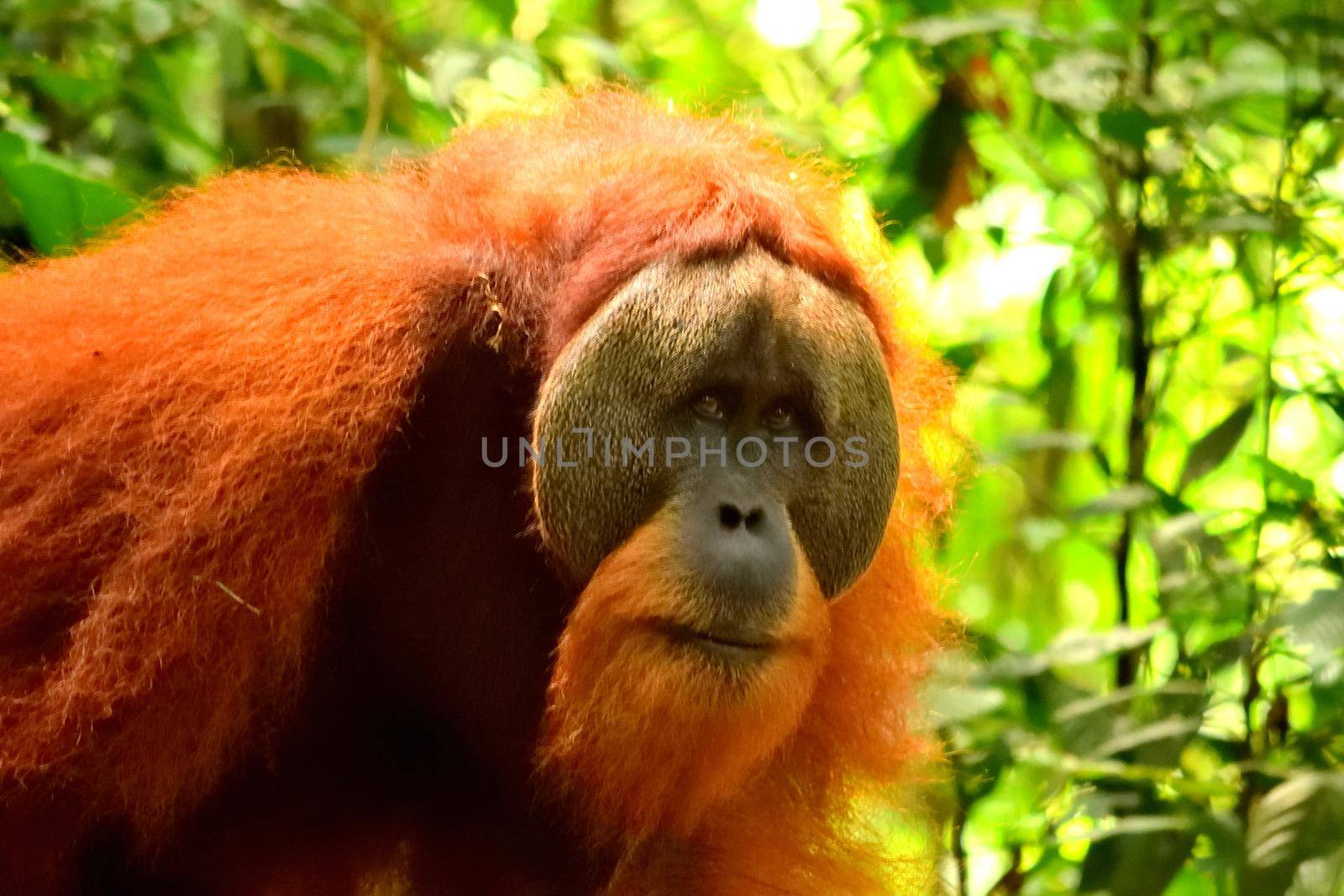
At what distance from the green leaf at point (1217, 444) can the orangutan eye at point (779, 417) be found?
1.24m

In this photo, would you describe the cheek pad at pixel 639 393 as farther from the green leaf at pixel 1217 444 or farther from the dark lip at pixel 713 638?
the green leaf at pixel 1217 444

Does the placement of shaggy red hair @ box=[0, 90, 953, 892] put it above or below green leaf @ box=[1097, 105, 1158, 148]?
below

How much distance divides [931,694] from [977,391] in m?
1.52

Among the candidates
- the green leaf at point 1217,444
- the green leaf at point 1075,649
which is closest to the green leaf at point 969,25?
the green leaf at point 1217,444

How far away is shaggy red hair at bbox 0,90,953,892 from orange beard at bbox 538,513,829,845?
5 cm

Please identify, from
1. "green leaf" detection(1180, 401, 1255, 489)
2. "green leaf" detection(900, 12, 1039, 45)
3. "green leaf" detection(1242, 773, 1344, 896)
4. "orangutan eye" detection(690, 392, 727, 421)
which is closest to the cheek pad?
"orangutan eye" detection(690, 392, 727, 421)

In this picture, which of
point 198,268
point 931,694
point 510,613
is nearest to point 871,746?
point 931,694

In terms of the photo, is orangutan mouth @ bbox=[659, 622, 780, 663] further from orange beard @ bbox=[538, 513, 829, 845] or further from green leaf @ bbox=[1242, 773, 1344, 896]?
green leaf @ bbox=[1242, 773, 1344, 896]

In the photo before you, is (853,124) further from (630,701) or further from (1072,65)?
(630,701)

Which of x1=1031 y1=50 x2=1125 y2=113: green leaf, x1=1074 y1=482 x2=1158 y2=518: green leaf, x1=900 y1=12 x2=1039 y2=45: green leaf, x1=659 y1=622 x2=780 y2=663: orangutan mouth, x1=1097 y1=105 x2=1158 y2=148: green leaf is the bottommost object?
x1=659 y1=622 x2=780 y2=663: orangutan mouth

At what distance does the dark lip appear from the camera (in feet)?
7.11

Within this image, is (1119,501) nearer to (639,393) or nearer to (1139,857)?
(1139,857)

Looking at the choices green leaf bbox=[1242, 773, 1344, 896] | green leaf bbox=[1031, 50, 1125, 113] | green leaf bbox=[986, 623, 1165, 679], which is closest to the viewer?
green leaf bbox=[1242, 773, 1344, 896]

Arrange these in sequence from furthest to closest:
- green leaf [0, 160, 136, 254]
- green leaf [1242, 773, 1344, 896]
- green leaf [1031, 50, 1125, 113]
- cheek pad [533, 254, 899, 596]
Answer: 1. green leaf [1031, 50, 1125, 113]
2. green leaf [0, 160, 136, 254]
3. green leaf [1242, 773, 1344, 896]
4. cheek pad [533, 254, 899, 596]
